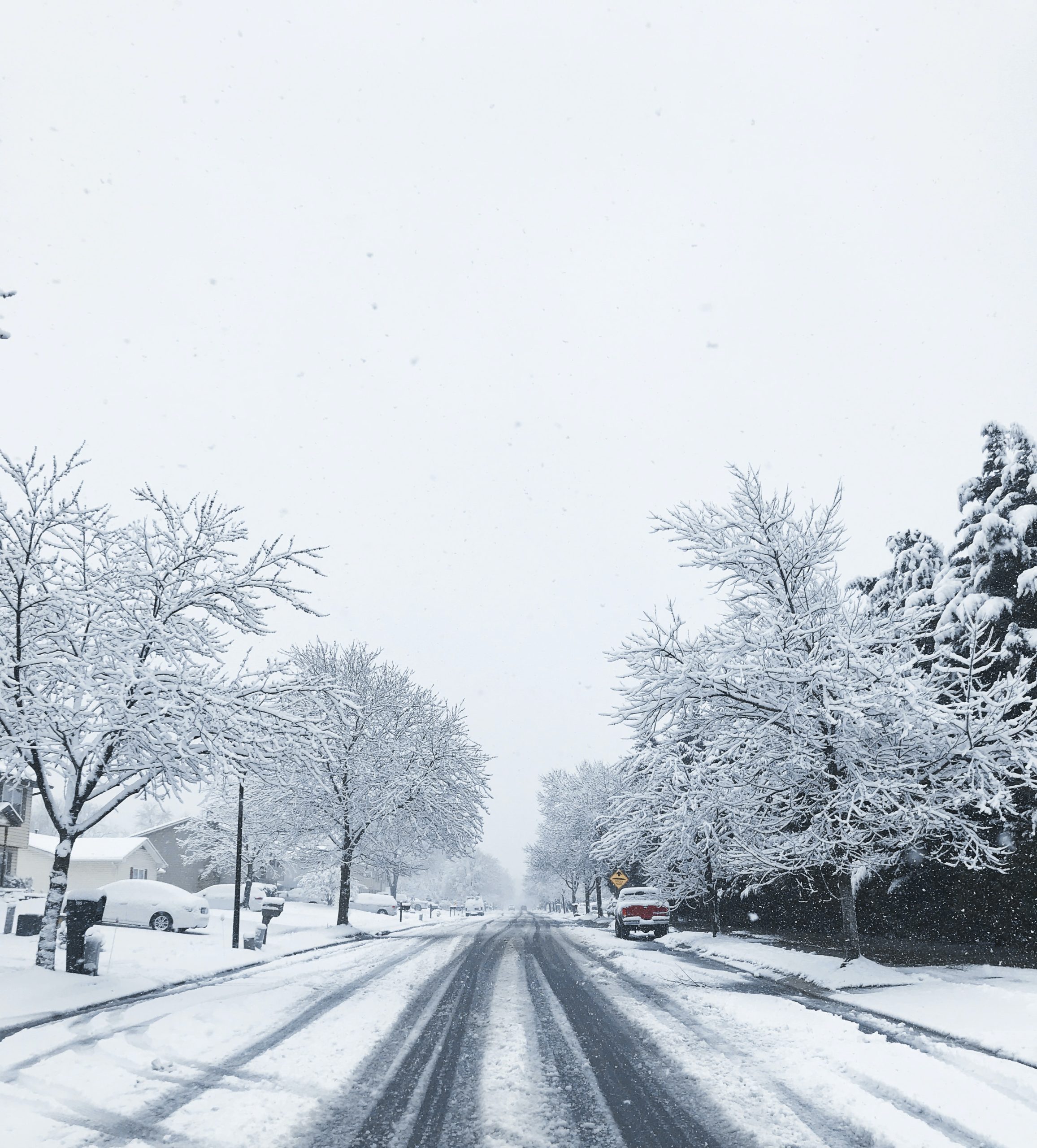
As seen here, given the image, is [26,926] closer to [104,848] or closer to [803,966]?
[803,966]

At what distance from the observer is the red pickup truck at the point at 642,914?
2666cm

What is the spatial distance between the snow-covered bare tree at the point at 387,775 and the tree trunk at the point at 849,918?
1869 centimetres

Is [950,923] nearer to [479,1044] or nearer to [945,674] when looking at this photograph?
[945,674]

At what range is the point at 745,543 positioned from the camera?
15.6 m

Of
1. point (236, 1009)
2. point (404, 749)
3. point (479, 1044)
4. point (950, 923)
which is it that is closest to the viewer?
point (479, 1044)

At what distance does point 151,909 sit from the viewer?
79.2ft

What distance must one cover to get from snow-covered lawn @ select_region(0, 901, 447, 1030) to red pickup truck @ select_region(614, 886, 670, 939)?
9.45 metres

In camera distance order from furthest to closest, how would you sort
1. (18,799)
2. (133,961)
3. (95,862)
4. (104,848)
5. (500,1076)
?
1. (104,848)
2. (95,862)
3. (18,799)
4. (133,961)
5. (500,1076)

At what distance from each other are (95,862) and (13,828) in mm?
9155

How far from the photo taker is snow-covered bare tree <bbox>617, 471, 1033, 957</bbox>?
12.6 metres

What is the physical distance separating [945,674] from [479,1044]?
1067cm

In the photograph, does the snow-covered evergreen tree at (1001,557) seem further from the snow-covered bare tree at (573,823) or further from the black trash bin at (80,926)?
the snow-covered bare tree at (573,823)

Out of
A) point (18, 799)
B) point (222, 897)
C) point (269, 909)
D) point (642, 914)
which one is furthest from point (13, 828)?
point (642, 914)

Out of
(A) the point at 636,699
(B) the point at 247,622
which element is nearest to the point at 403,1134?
(A) the point at 636,699
